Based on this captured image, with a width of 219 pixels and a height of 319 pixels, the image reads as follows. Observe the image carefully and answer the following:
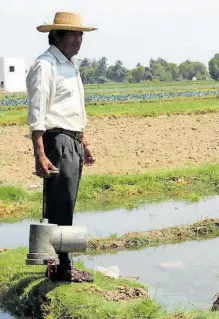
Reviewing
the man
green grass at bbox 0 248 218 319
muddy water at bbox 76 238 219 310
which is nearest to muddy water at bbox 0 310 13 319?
green grass at bbox 0 248 218 319

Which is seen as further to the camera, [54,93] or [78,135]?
[78,135]

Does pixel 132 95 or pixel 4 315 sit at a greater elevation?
pixel 4 315

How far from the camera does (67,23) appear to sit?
5.04 metres

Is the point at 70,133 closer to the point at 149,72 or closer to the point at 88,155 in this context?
the point at 88,155

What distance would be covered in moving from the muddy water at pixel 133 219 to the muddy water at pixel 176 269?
1113 mm

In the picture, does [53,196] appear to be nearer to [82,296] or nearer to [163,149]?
[82,296]

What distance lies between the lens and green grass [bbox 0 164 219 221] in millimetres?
10488

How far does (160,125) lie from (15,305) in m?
15.4

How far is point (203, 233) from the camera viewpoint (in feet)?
28.1

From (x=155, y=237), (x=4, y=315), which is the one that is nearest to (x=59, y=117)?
(x=4, y=315)

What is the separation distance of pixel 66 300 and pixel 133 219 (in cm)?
476

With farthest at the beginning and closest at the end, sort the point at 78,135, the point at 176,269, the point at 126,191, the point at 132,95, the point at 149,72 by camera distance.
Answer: the point at 149,72 < the point at 132,95 < the point at 126,191 < the point at 176,269 < the point at 78,135

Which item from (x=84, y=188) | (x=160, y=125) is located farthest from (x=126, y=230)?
(x=160, y=125)

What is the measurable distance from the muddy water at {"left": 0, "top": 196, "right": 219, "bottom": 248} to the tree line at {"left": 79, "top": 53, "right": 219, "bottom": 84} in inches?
3780
